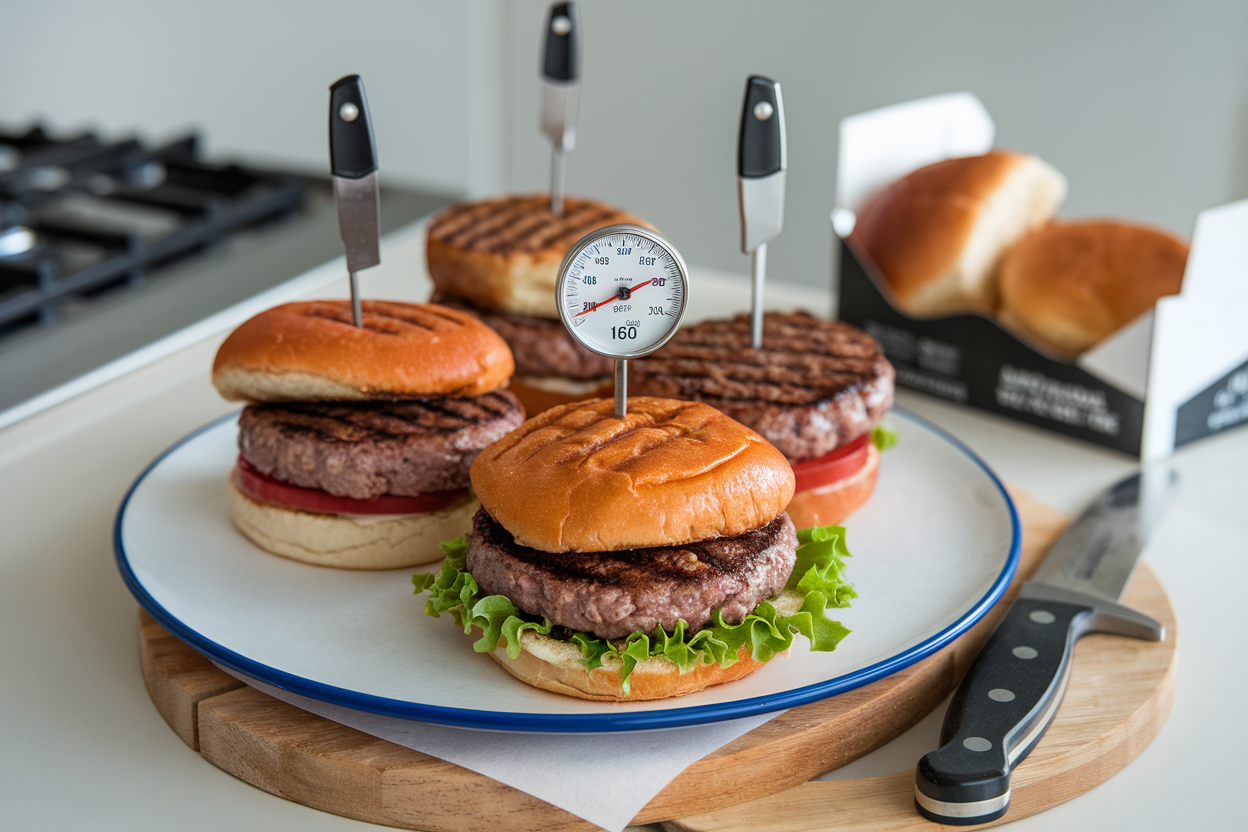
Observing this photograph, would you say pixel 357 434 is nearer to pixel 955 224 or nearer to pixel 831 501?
pixel 831 501

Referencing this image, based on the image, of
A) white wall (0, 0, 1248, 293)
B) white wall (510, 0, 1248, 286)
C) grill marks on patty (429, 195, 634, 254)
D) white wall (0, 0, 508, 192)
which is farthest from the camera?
white wall (0, 0, 508, 192)

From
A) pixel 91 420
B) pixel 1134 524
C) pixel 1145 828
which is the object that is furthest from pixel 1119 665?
pixel 91 420

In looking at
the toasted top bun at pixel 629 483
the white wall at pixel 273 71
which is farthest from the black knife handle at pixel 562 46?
the white wall at pixel 273 71

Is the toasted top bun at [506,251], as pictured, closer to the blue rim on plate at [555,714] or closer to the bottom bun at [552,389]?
the bottom bun at [552,389]

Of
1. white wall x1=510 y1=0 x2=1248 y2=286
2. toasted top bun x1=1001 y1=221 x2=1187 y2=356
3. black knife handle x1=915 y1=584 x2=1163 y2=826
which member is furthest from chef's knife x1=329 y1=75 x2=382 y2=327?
white wall x1=510 y1=0 x2=1248 y2=286

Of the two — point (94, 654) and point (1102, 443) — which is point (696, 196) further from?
point (94, 654)

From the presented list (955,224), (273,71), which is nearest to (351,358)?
(955,224)

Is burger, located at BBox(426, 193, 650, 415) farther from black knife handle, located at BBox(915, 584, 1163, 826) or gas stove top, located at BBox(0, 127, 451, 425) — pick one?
black knife handle, located at BBox(915, 584, 1163, 826)
